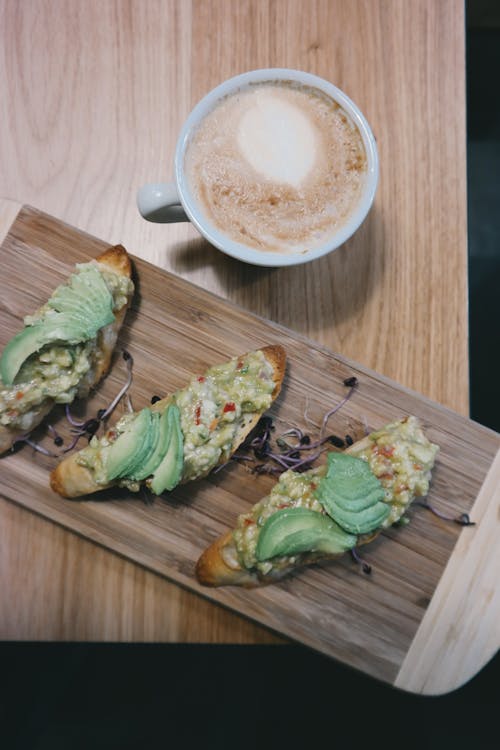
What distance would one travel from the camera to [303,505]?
5.79 feet

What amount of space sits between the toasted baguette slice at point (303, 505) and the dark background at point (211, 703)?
3.49ft

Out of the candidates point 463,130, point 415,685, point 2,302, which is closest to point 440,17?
point 463,130

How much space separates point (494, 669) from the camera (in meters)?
2.74

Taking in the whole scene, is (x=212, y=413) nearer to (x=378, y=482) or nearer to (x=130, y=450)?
(x=130, y=450)

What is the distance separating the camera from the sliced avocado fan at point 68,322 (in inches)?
67.7

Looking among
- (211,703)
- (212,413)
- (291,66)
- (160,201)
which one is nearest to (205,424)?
(212,413)

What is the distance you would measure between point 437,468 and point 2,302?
1.37 metres

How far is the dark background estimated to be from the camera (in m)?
2.70

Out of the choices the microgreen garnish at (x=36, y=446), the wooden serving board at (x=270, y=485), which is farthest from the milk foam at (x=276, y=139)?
the microgreen garnish at (x=36, y=446)

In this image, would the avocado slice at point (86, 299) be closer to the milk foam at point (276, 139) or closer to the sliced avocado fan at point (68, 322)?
the sliced avocado fan at point (68, 322)

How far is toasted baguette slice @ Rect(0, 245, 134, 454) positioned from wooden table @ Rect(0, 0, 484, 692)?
0.70 ft

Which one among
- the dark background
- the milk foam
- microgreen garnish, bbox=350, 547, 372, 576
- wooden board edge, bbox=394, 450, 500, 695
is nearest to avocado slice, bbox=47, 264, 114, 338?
the milk foam

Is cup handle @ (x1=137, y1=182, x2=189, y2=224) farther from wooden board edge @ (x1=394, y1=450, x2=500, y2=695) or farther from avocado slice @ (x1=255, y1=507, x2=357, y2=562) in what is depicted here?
wooden board edge @ (x1=394, y1=450, x2=500, y2=695)

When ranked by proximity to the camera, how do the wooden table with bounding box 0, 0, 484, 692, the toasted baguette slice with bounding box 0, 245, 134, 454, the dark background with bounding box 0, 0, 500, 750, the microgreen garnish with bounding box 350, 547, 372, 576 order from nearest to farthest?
the toasted baguette slice with bounding box 0, 245, 134, 454, the microgreen garnish with bounding box 350, 547, 372, 576, the wooden table with bounding box 0, 0, 484, 692, the dark background with bounding box 0, 0, 500, 750
